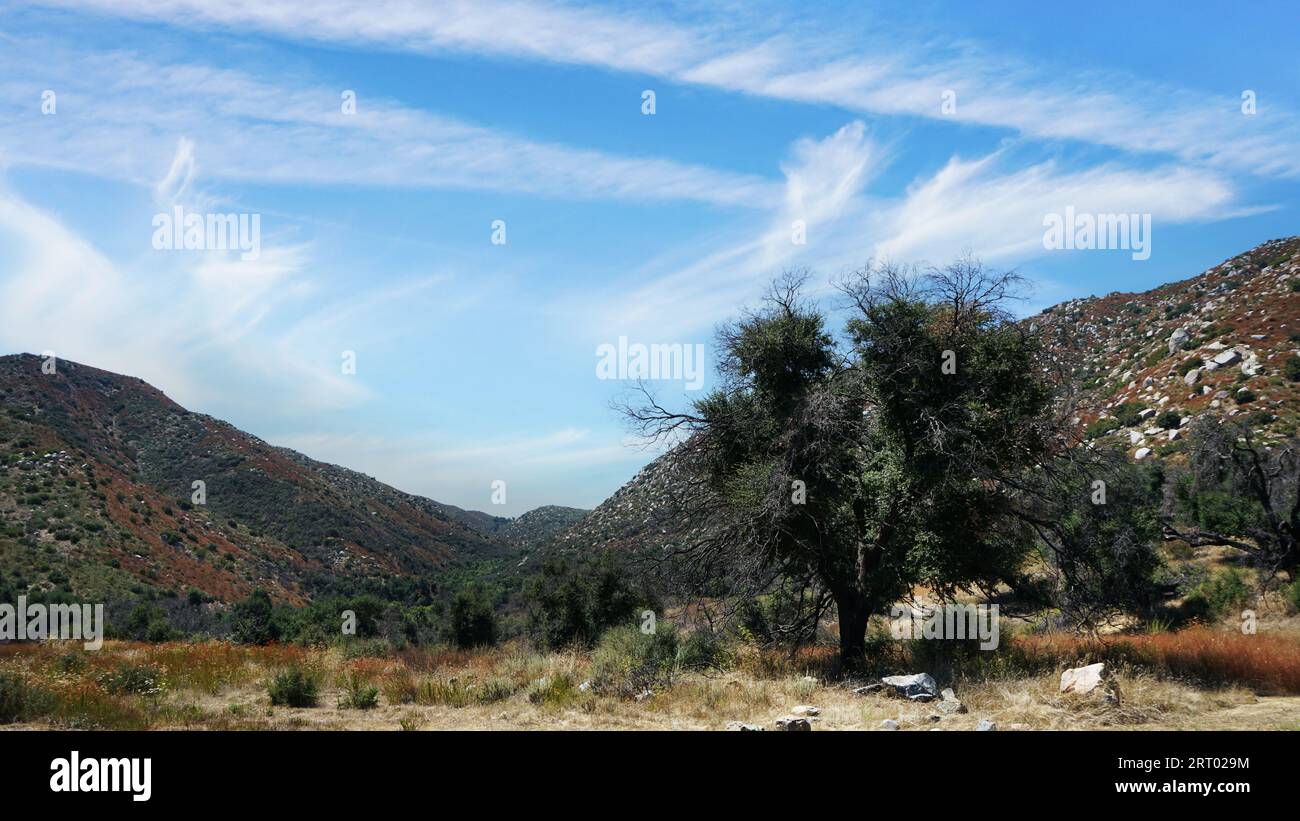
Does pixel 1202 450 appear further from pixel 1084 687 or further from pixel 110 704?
pixel 110 704

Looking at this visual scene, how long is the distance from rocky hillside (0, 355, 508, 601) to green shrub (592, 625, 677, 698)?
115ft

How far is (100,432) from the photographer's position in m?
71.9

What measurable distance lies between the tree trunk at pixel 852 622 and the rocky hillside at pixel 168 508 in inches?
1575

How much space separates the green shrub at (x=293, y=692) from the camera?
14.0 metres

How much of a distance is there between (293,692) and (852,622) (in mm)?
11544

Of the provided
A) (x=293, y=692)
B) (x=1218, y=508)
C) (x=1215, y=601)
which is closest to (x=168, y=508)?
(x=293, y=692)

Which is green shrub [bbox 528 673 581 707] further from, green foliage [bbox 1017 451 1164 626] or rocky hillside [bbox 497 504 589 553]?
rocky hillside [bbox 497 504 589 553]

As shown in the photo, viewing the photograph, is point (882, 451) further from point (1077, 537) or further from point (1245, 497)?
point (1245, 497)

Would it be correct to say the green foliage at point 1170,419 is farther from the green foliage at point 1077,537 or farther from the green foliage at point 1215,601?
the green foliage at point 1077,537

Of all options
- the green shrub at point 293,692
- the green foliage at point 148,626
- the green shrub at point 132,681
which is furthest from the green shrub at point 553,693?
the green foliage at point 148,626

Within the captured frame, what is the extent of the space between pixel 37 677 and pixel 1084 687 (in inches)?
723

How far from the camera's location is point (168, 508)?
5997 cm

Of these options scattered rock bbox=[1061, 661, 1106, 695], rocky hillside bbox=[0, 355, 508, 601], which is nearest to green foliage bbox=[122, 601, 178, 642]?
rocky hillside bbox=[0, 355, 508, 601]

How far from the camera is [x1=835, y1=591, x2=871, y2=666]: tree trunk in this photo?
16031 millimetres
